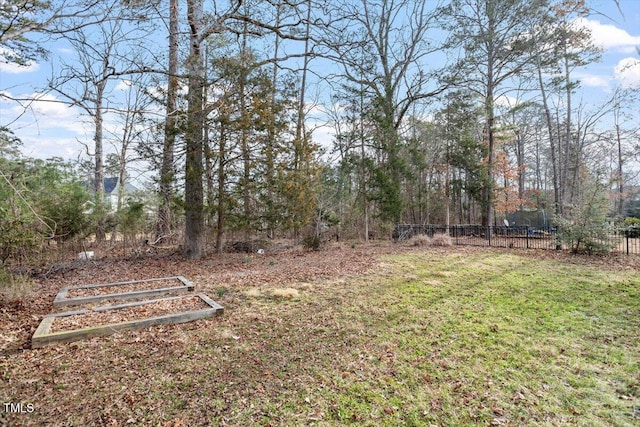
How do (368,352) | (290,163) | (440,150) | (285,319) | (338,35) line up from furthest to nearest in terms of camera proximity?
1. (440,150)
2. (290,163)
3. (338,35)
4. (285,319)
5. (368,352)

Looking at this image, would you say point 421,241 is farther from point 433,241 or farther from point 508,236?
point 508,236

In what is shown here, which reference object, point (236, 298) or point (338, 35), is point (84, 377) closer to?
point (236, 298)

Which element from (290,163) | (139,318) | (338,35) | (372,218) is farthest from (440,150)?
(139,318)

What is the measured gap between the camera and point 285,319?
3742 mm

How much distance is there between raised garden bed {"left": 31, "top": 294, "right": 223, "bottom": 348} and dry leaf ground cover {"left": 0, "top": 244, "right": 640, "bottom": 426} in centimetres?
13

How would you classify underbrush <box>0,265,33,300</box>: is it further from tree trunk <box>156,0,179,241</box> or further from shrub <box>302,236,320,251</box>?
shrub <box>302,236,320,251</box>

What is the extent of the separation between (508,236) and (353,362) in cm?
1253

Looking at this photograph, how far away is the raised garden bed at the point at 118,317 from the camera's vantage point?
118 inches

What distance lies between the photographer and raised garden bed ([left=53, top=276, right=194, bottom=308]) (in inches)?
161

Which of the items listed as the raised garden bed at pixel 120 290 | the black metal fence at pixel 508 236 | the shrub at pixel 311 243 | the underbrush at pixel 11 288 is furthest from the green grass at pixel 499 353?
the shrub at pixel 311 243

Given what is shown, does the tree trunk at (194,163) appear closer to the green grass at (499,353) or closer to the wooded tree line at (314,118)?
the wooded tree line at (314,118)

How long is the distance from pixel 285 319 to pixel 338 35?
184 inches

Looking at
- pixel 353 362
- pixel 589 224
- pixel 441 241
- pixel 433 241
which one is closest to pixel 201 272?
pixel 353 362

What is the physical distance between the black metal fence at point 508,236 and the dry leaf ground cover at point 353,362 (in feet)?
15.3
